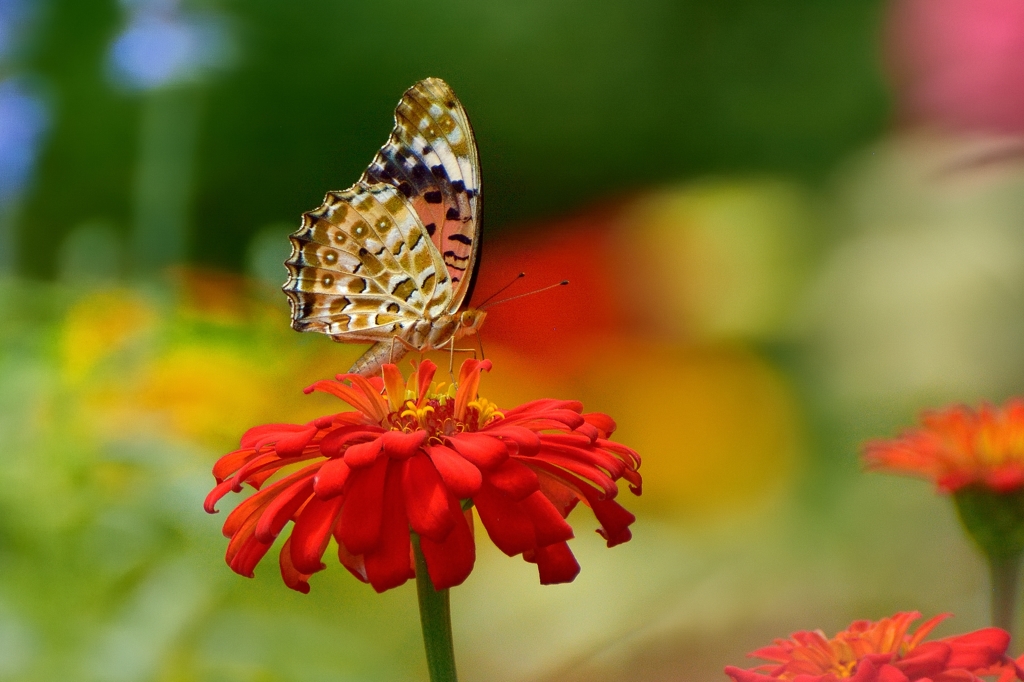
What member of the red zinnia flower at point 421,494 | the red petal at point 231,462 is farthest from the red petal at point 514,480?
the red petal at point 231,462

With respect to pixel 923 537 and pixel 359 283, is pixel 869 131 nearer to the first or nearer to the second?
pixel 923 537

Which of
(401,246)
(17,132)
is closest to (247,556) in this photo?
(401,246)

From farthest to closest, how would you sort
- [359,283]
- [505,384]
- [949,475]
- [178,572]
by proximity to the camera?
[505,384], [178,572], [359,283], [949,475]

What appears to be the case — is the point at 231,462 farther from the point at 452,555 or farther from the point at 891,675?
the point at 891,675

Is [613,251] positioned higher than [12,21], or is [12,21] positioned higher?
[12,21]

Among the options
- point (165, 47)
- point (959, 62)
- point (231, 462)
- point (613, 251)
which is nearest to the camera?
point (231, 462)

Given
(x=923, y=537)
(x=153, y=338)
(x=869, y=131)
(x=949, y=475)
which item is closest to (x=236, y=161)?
(x=153, y=338)

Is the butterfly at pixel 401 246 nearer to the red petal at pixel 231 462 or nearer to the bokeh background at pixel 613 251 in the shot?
the red petal at pixel 231 462
